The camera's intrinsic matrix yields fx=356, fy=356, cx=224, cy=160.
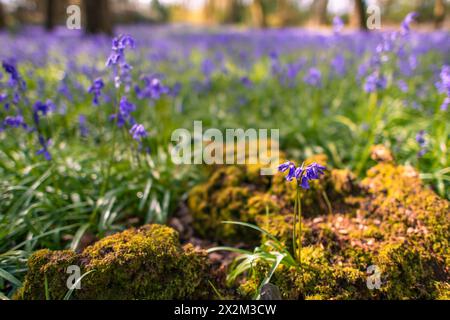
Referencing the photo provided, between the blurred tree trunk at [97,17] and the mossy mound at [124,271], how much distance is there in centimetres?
922

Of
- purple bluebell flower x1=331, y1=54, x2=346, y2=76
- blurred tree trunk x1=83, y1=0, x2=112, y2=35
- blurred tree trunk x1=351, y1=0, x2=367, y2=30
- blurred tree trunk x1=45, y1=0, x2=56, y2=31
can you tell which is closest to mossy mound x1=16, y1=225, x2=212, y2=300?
purple bluebell flower x1=331, y1=54, x2=346, y2=76

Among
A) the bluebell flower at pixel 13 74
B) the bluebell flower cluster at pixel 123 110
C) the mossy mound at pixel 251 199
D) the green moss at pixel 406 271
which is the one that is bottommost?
the green moss at pixel 406 271

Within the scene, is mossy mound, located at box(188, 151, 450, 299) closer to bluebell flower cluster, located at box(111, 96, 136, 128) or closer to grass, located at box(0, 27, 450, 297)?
grass, located at box(0, 27, 450, 297)

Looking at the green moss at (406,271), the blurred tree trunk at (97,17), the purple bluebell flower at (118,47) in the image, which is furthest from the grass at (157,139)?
the blurred tree trunk at (97,17)

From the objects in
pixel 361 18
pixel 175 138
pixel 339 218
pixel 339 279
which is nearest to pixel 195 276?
pixel 339 279

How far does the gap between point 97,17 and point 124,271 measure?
31.4 feet

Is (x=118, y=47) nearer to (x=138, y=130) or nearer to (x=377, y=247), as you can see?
(x=138, y=130)

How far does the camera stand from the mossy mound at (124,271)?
190cm

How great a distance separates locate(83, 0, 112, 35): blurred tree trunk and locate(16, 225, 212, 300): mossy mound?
9222mm

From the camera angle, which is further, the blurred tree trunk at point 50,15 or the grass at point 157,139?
the blurred tree trunk at point 50,15

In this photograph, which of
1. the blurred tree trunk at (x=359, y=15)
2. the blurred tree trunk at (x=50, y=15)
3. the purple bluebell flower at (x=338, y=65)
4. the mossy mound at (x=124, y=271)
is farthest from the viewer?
the blurred tree trunk at (x=50, y=15)

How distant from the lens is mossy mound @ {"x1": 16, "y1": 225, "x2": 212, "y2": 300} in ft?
6.23

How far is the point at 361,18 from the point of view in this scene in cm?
1312

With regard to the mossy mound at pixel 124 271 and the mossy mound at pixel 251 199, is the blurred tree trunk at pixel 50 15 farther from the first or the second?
the mossy mound at pixel 124 271
